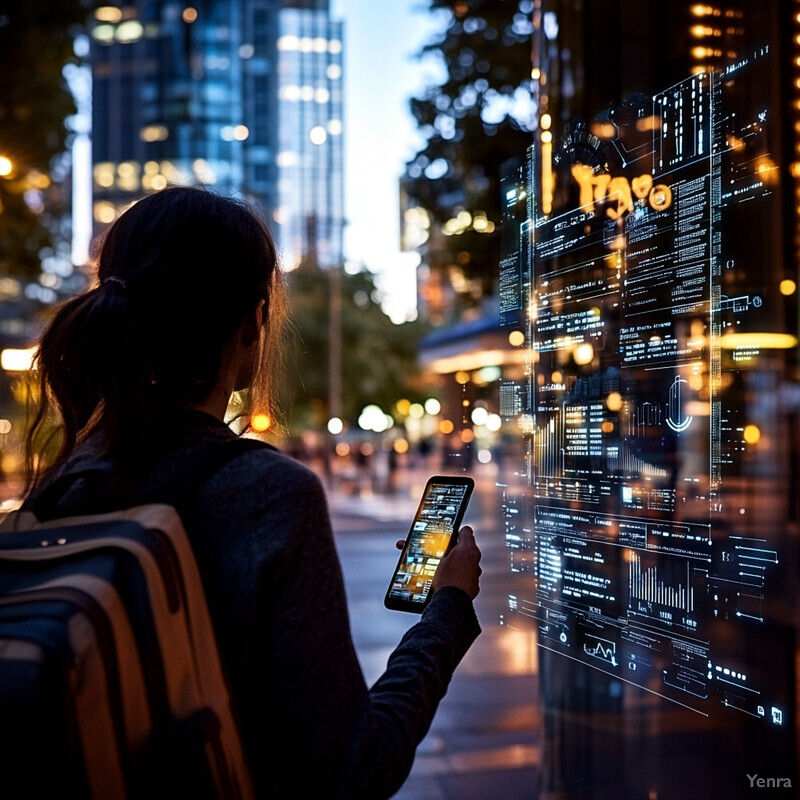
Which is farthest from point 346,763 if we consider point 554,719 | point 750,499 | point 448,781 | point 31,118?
point 31,118

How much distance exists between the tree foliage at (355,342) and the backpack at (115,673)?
31431 mm

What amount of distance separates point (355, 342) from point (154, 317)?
33.5 meters

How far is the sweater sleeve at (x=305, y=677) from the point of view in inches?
44.3

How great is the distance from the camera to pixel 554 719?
3.35m

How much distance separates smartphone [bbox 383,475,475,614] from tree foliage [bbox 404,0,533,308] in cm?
590

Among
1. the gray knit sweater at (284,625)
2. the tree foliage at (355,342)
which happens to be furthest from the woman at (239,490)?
the tree foliage at (355,342)

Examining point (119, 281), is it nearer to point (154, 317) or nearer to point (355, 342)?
point (154, 317)

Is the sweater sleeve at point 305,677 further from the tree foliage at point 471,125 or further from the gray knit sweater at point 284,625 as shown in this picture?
the tree foliage at point 471,125

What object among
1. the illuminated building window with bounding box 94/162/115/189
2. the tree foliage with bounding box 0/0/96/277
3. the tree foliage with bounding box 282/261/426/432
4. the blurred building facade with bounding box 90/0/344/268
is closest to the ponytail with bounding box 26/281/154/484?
the tree foliage with bounding box 0/0/96/277

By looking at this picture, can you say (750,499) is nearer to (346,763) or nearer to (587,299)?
(587,299)

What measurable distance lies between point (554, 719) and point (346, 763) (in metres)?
2.43

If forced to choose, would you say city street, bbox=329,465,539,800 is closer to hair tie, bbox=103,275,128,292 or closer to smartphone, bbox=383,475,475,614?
smartphone, bbox=383,475,475,614

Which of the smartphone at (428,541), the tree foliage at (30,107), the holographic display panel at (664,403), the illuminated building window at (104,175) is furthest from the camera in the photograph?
the illuminated building window at (104,175)

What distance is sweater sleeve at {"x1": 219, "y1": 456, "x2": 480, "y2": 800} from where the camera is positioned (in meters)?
1.12
